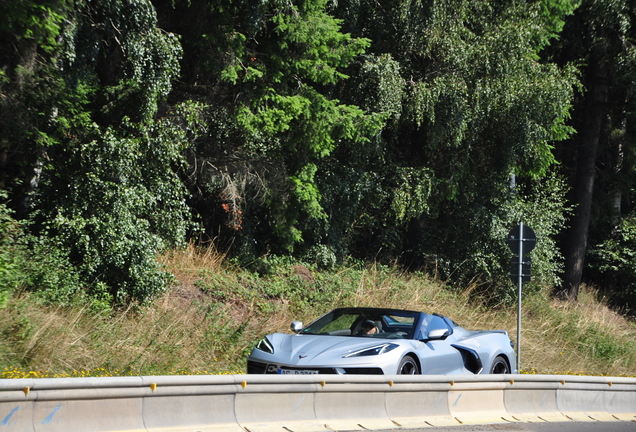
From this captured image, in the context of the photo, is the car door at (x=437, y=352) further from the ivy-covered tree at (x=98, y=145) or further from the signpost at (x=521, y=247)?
the ivy-covered tree at (x=98, y=145)

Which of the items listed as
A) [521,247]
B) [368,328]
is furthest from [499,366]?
[521,247]

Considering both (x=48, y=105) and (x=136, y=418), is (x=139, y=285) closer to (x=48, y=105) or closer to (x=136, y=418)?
(x=48, y=105)

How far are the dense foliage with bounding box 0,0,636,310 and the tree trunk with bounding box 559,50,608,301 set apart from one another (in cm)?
8

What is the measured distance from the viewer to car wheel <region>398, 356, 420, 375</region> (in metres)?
9.57

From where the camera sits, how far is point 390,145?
21.0m

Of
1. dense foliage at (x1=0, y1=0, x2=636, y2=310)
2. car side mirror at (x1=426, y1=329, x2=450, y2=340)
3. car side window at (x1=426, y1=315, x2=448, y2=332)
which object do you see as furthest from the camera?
dense foliage at (x1=0, y1=0, x2=636, y2=310)

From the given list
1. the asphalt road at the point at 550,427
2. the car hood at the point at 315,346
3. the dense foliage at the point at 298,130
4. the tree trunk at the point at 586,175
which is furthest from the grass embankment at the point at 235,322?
the asphalt road at the point at 550,427

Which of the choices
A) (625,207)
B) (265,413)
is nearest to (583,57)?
(625,207)

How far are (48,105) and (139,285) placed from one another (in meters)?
3.69

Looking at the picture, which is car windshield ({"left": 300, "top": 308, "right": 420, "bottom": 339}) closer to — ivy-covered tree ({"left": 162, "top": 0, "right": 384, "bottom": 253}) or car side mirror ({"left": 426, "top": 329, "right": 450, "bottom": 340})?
car side mirror ({"left": 426, "top": 329, "right": 450, "bottom": 340})

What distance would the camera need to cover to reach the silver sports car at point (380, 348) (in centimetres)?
920

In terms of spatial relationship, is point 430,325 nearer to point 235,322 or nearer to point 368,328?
point 368,328

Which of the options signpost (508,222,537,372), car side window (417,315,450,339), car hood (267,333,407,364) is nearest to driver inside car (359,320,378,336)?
car hood (267,333,407,364)

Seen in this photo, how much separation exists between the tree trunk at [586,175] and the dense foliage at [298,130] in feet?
0.27
